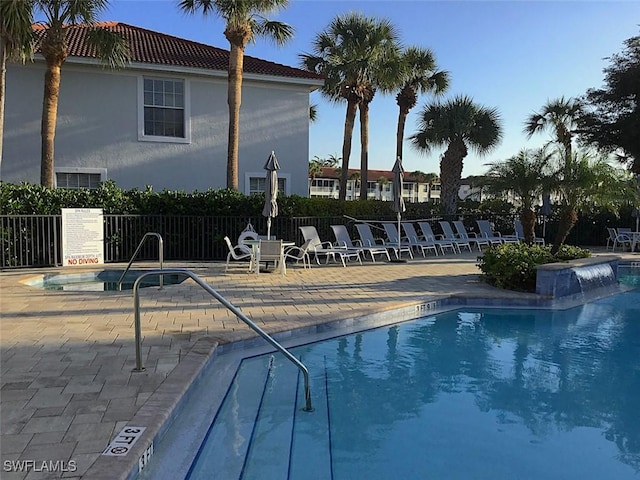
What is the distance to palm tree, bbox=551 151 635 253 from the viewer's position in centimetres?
1121

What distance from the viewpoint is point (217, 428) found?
4133mm

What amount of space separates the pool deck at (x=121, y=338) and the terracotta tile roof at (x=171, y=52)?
27.1 feet

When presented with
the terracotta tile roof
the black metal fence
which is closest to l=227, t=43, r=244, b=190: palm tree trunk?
the terracotta tile roof

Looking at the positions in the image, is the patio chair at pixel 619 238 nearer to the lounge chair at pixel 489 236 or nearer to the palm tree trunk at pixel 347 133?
the lounge chair at pixel 489 236

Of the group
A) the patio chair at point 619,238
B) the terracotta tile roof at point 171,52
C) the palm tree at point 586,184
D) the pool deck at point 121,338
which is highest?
the terracotta tile roof at point 171,52

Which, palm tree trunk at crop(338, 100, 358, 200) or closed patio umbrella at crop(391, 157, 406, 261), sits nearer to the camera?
closed patio umbrella at crop(391, 157, 406, 261)

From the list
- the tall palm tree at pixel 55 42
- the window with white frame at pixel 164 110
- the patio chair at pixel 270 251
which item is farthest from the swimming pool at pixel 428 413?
the window with white frame at pixel 164 110

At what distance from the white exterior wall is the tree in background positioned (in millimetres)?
14552

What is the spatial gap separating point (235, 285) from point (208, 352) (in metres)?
4.58

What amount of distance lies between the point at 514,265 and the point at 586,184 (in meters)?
3.01

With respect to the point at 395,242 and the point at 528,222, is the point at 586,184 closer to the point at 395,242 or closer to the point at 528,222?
the point at 528,222

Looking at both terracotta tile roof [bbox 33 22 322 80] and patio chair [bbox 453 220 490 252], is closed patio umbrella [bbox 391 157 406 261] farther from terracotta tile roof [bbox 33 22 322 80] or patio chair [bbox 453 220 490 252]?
terracotta tile roof [bbox 33 22 322 80]

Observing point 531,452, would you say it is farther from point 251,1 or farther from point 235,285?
point 251,1

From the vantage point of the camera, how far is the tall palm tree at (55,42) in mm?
13406
